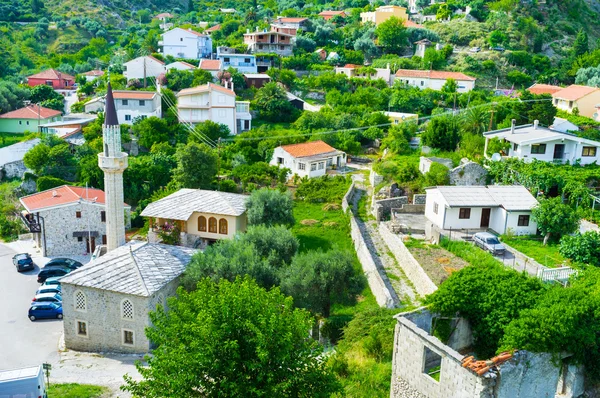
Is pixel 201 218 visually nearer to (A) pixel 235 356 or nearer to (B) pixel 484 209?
(B) pixel 484 209

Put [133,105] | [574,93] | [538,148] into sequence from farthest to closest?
[574,93] < [133,105] < [538,148]

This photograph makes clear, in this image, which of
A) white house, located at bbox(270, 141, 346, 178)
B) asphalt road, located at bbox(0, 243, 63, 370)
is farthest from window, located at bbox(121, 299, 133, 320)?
white house, located at bbox(270, 141, 346, 178)

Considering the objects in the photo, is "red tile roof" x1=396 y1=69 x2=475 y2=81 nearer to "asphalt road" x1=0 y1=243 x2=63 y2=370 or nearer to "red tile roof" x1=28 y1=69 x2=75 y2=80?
"red tile roof" x1=28 y1=69 x2=75 y2=80

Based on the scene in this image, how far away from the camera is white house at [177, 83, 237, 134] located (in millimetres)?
56344

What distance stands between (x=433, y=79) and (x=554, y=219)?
1731 inches

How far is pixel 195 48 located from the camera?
80.3 meters

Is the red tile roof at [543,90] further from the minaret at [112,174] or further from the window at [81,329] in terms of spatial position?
the window at [81,329]

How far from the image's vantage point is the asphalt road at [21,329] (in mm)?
24031

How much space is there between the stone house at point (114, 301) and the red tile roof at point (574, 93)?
49.3 m

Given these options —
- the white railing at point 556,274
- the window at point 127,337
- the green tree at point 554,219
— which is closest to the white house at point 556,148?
the green tree at point 554,219

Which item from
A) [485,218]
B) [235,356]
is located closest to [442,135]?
[485,218]

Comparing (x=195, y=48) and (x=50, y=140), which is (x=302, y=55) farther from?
(x=50, y=140)

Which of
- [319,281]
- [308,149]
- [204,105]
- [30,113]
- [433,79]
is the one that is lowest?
[319,281]

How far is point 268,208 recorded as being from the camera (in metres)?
34.2
